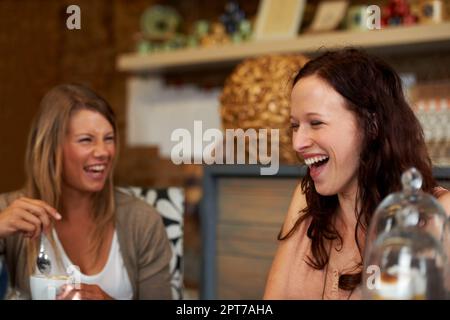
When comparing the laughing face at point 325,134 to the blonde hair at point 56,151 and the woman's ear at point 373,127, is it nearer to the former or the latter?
the woman's ear at point 373,127

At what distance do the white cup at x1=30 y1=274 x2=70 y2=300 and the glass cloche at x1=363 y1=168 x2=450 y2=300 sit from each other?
1.49ft

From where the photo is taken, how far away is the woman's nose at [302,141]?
1213 mm

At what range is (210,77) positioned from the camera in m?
3.75

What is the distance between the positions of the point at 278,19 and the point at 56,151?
1.75m

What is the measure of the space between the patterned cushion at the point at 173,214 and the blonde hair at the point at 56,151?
167mm

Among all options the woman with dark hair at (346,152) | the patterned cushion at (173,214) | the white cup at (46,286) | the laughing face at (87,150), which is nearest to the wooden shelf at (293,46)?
the patterned cushion at (173,214)

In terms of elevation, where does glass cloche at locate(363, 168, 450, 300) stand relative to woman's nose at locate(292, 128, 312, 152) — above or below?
below

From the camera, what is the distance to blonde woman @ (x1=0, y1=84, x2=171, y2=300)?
1.74m

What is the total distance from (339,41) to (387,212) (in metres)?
2.25

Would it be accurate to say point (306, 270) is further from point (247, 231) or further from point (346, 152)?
point (247, 231)

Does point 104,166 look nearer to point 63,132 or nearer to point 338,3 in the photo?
point 63,132

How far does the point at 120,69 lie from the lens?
150 inches

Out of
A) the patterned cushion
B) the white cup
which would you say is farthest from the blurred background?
the white cup

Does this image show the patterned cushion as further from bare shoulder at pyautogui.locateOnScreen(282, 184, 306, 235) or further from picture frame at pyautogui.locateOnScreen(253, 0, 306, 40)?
picture frame at pyautogui.locateOnScreen(253, 0, 306, 40)
